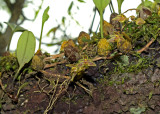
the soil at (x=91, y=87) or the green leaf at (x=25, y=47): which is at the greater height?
the green leaf at (x=25, y=47)

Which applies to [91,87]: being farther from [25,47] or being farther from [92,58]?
[25,47]

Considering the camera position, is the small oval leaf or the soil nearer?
the soil

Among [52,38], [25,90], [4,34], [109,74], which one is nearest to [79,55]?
[109,74]

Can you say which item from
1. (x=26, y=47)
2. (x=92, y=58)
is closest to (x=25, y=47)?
(x=26, y=47)

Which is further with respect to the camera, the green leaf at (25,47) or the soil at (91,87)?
the green leaf at (25,47)

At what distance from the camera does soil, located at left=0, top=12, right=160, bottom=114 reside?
583mm

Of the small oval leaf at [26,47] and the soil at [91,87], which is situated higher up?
the small oval leaf at [26,47]

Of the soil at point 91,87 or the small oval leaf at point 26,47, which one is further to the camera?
the small oval leaf at point 26,47

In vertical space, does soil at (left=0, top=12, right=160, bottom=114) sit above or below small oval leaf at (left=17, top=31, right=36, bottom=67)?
below

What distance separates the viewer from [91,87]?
631 mm

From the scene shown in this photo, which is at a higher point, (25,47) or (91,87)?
(25,47)

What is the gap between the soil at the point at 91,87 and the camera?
1.91 feet

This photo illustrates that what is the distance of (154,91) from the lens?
57cm

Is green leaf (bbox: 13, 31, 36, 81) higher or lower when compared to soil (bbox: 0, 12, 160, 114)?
higher
